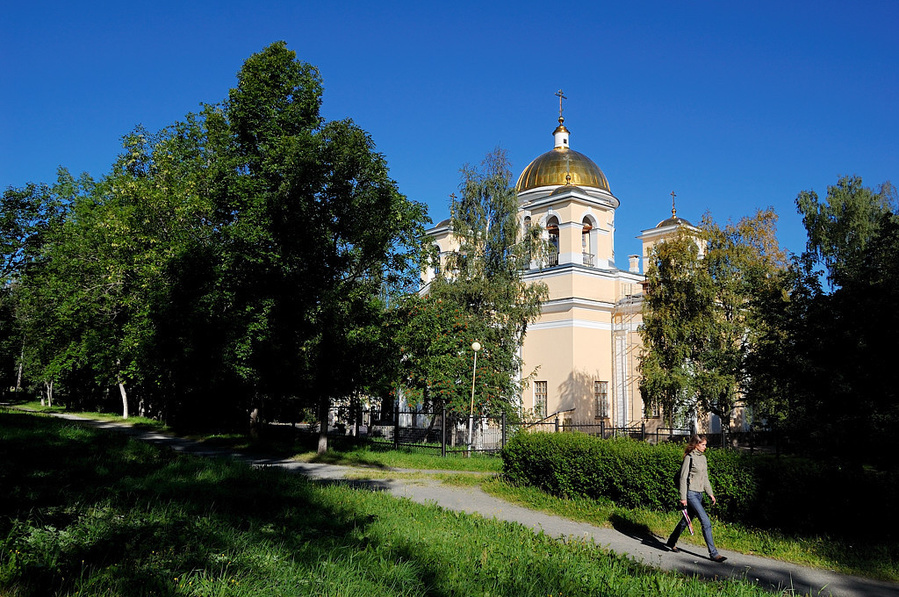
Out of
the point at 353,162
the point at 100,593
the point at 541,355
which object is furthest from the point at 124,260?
the point at 100,593

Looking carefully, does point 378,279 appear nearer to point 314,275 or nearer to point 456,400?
point 314,275

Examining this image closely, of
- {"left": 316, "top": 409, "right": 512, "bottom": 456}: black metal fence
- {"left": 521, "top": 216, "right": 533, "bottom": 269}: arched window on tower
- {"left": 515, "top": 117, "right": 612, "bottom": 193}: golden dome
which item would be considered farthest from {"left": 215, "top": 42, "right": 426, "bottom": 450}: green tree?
{"left": 515, "top": 117, "right": 612, "bottom": 193}: golden dome

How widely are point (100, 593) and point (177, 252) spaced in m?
16.6

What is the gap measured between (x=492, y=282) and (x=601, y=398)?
8431 millimetres

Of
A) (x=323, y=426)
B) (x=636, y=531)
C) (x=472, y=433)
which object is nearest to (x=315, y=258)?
(x=323, y=426)

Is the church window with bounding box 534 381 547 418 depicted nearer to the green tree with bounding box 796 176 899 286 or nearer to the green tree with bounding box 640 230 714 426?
the green tree with bounding box 640 230 714 426

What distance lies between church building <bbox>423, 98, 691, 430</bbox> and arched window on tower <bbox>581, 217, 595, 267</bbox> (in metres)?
0.01

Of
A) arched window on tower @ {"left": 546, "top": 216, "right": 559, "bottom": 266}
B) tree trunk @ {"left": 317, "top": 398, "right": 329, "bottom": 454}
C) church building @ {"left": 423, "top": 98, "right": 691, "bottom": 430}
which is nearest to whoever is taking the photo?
tree trunk @ {"left": 317, "top": 398, "right": 329, "bottom": 454}

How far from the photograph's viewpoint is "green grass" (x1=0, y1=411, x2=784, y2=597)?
4.59 m

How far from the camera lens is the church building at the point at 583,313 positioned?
91.7 ft

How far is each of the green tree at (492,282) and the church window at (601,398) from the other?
4.67 metres

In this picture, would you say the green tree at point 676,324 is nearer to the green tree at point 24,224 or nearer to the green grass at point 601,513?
the green grass at point 601,513

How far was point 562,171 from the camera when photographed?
1267 inches

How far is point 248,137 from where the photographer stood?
19.0 meters
